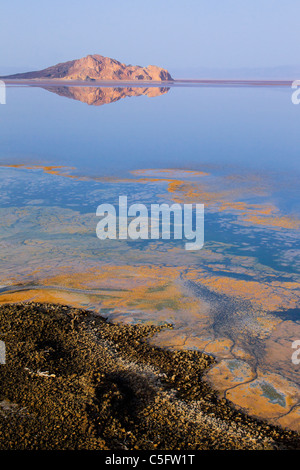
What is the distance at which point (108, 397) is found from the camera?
3.01 m

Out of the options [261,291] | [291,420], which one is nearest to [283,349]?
[291,420]

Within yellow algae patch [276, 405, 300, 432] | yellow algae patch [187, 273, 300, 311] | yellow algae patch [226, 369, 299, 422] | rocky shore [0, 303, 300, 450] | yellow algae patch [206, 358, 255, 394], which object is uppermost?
yellow algae patch [187, 273, 300, 311]

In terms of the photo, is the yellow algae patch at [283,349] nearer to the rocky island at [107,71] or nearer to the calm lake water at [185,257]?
the calm lake water at [185,257]

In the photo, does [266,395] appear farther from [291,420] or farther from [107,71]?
[107,71]

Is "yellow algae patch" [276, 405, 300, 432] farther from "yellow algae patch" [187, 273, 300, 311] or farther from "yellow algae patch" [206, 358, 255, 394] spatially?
"yellow algae patch" [187, 273, 300, 311]

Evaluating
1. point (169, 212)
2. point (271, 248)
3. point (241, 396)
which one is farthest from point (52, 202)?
point (241, 396)

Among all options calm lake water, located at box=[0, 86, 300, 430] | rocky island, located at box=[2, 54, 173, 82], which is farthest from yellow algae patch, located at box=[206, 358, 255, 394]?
rocky island, located at box=[2, 54, 173, 82]

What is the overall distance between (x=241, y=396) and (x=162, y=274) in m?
2.13

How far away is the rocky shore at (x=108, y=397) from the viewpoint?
270cm

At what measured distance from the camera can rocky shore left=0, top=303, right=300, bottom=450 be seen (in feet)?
8.86

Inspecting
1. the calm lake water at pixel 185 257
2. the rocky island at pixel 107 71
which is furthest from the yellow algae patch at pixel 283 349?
the rocky island at pixel 107 71

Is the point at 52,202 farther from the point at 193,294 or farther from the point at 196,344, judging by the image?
the point at 196,344

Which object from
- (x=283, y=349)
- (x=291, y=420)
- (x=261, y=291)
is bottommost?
(x=291, y=420)

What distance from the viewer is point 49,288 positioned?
16.0ft
